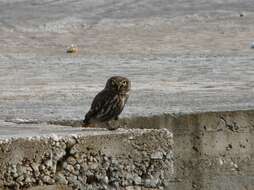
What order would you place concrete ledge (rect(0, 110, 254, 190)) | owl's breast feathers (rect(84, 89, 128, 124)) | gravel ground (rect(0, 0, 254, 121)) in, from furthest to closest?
gravel ground (rect(0, 0, 254, 121)), owl's breast feathers (rect(84, 89, 128, 124)), concrete ledge (rect(0, 110, 254, 190))

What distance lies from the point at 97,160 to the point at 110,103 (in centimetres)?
186

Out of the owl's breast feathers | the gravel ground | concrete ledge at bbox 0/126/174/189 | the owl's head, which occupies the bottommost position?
concrete ledge at bbox 0/126/174/189

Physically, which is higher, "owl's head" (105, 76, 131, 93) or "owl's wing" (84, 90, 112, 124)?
"owl's head" (105, 76, 131, 93)

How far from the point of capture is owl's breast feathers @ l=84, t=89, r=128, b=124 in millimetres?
8234

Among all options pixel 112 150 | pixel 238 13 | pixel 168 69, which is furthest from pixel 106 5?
pixel 112 150

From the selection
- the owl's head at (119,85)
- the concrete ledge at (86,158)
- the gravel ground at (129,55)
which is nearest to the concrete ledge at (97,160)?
the concrete ledge at (86,158)

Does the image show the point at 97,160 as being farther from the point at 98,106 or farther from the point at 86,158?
the point at 98,106

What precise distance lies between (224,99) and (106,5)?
11.3 m

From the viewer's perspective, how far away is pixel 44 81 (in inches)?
483

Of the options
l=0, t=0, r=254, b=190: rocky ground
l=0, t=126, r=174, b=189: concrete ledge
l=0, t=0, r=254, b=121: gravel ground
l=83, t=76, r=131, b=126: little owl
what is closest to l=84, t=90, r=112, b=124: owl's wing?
l=83, t=76, r=131, b=126: little owl

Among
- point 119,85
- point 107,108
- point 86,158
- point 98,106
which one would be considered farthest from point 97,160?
point 119,85

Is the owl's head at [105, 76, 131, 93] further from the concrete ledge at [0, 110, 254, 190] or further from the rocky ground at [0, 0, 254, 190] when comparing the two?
the concrete ledge at [0, 110, 254, 190]

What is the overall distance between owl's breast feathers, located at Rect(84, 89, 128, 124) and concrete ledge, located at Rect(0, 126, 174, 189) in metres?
1.65

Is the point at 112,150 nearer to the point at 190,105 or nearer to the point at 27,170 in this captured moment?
the point at 27,170
